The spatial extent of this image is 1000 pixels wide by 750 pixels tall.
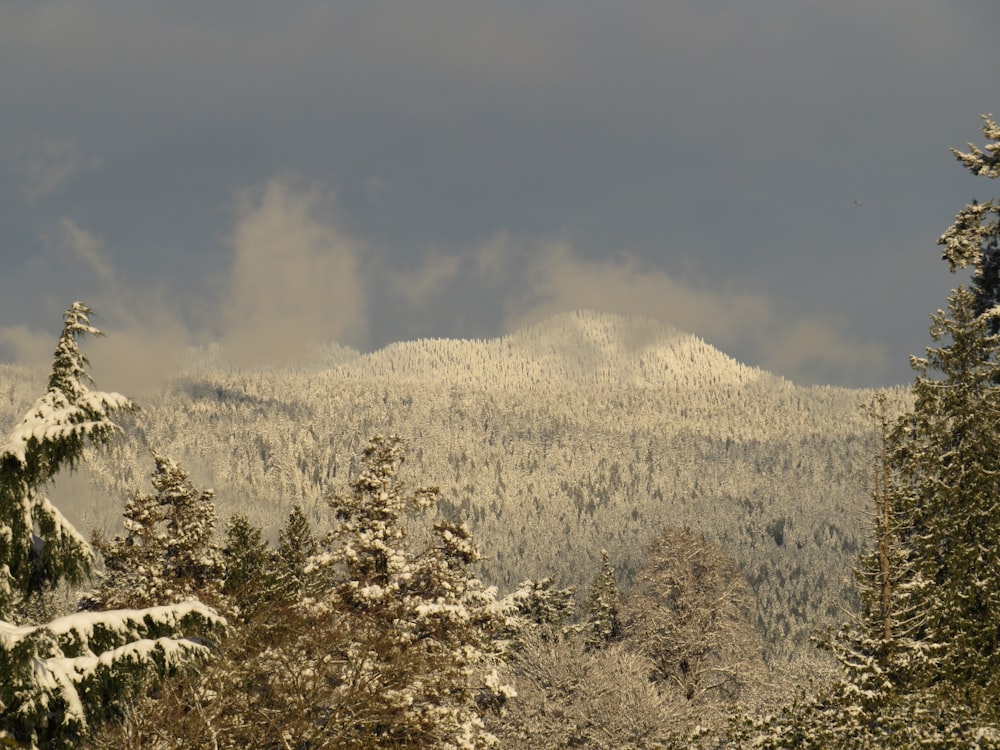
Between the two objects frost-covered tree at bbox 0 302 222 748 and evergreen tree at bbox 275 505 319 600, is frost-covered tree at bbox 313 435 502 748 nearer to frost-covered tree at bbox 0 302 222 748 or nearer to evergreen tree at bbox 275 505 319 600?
frost-covered tree at bbox 0 302 222 748

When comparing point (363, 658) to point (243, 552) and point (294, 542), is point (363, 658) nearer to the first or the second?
point (243, 552)

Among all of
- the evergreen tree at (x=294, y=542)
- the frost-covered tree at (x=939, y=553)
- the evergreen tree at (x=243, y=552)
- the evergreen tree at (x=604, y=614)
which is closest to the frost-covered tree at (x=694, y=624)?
the evergreen tree at (x=604, y=614)

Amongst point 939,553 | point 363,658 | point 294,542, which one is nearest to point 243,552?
point 294,542

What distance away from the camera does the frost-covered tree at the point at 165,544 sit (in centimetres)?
3706

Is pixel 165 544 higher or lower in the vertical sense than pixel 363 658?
higher

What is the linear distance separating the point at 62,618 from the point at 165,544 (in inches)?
1152

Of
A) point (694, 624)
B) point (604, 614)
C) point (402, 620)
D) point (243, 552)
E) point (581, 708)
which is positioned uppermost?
point (604, 614)

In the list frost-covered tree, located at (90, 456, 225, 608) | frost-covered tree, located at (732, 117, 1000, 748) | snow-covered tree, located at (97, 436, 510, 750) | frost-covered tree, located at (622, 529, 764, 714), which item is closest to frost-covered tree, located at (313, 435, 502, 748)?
snow-covered tree, located at (97, 436, 510, 750)

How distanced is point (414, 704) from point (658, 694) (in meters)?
22.8

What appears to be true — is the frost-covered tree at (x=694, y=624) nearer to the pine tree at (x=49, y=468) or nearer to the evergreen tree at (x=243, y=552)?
the evergreen tree at (x=243, y=552)

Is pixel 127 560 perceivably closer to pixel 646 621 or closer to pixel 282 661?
pixel 282 661

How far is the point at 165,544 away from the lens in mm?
37812

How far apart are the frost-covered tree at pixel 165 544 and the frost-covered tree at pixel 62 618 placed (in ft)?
86.8

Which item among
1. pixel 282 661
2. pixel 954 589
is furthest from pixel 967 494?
pixel 282 661
